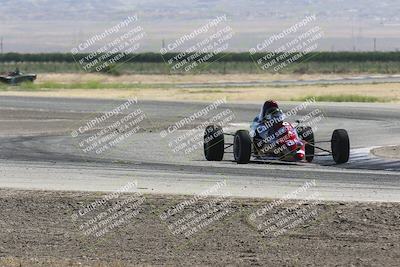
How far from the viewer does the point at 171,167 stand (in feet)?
75.8

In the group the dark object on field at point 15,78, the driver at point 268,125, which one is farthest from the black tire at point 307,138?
the dark object on field at point 15,78

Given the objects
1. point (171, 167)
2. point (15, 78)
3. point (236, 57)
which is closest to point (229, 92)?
point (15, 78)

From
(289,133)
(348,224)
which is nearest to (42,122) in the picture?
(289,133)

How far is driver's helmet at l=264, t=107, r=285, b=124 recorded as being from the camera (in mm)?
24328

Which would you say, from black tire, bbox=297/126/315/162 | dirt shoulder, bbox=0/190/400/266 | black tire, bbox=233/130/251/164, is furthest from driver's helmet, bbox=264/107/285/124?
dirt shoulder, bbox=0/190/400/266

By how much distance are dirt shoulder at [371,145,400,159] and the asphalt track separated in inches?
16.3

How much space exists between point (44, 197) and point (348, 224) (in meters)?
5.37

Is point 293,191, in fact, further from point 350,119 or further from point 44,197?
point 350,119

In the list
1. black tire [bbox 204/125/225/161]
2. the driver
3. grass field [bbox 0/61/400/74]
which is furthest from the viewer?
grass field [bbox 0/61/400/74]

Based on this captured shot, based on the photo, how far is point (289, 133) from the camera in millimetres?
24109

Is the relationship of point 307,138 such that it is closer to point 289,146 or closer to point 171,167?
point 289,146

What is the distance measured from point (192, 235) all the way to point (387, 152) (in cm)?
1351

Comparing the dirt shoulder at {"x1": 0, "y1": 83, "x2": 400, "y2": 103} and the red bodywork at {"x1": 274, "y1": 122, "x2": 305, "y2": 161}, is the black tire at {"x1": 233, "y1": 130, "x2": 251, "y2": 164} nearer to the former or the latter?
the red bodywork at {"x1": 274, "y1": 122, "x2": 305, "y2": 161}

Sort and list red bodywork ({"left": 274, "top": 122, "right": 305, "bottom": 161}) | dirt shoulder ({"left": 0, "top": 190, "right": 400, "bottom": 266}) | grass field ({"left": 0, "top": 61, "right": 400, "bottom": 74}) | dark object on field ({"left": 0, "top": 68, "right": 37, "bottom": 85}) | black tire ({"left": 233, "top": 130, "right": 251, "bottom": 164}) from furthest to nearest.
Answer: grass field ({"left": 0, "top": 61, "right": 400, "bottom": 74}) < dark object on field ({"left": 0, "top": 68, "right": 37, "bottom": 85}) < red bodywork ({"left": 274, "top": 122, "right": 305, "bottom": 161}) < black tire ({"left": 233, "top": 130, "right": 251, "bottom": 164}) < dirt shoulder ({"left": 0, "top": 190, "right": 400, "bottom": 266})
